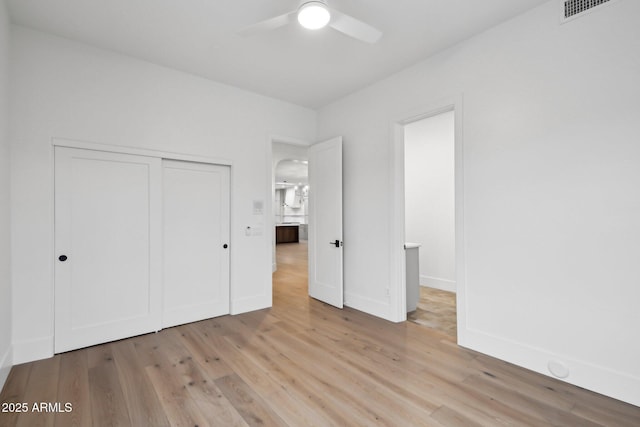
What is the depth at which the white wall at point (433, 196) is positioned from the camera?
5188mm

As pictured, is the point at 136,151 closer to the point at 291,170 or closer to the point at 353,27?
the point at 353,27

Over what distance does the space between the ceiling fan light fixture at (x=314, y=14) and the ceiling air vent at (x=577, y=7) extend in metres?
1.87

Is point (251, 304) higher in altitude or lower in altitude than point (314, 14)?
lower

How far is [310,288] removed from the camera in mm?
4926

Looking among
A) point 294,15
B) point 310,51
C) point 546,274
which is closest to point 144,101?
point 310,51

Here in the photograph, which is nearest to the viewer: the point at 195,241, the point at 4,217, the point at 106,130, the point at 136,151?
the point at 4,217

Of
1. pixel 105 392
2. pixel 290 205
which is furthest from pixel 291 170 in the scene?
pixel 105 392

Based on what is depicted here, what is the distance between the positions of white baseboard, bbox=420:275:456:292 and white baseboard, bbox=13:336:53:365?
5.15 metres

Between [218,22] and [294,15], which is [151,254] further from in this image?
[294,15]

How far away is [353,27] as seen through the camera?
7.42 feet

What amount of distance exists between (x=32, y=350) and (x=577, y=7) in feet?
17.6

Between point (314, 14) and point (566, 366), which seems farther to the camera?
point (566, 366)

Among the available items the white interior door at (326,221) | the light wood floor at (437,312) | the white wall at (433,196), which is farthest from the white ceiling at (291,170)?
the light wood floor at (437,312)

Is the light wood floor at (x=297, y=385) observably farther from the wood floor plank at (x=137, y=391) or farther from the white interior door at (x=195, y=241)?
the white interior door at (x=195, y=241)
